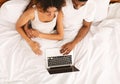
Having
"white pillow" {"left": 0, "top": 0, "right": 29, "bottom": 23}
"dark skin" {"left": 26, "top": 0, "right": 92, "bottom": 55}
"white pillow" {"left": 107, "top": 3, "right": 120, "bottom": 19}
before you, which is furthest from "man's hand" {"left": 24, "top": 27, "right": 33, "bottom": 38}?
"white pillow" {"left": 107, "top": 3, "right": 120, "bottom": 19}

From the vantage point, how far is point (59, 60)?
169 cm

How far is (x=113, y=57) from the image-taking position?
1.73 m

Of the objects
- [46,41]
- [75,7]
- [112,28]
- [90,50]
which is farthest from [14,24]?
[112,28]

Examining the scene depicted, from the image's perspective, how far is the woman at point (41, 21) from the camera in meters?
1.64

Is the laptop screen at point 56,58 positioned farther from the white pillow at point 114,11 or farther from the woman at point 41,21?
the white pillow at point 114,11

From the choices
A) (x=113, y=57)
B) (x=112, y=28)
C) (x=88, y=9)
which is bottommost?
(x=113, y=57)

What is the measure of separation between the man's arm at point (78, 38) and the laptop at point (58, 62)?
0.03 m

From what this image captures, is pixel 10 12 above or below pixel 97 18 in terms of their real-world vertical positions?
above

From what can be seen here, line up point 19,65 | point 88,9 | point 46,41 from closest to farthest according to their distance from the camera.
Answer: point 19,65
point 46,41
point 88,9

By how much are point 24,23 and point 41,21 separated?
0.12 meters

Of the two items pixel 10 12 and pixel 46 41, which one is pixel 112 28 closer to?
pixel 46 41

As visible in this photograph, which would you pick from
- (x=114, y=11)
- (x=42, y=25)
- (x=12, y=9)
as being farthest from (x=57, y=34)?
(x=114, y=11)

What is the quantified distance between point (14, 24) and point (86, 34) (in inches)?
20.4

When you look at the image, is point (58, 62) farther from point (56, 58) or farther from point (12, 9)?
point (12, 9)
